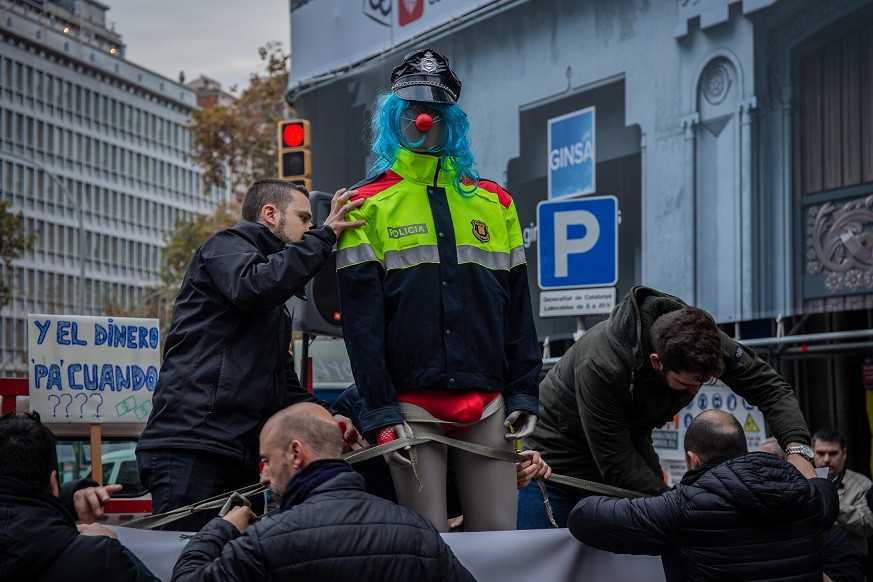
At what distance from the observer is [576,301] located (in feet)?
28.9

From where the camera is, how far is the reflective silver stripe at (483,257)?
3.94 meters

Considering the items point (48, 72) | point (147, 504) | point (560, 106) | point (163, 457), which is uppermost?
point (48, 72)

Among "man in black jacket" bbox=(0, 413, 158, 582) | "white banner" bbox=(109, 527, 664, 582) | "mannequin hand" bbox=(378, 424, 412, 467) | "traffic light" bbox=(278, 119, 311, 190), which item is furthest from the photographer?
"traffic light" bbox=(278, 119, 311, 190)

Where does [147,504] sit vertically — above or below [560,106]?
below

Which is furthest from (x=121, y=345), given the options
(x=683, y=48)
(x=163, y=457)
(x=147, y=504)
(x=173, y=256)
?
(x=173, y=256)

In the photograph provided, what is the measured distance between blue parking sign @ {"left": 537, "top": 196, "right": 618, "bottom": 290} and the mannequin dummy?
4.72 metres

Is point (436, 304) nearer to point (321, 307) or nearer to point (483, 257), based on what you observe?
point (483, 257)

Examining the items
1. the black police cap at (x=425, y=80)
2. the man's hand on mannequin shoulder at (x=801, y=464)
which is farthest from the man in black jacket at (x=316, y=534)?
the man's hand on mannequin shoulder at (x=801, y=464)

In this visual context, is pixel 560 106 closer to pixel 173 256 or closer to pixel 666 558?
pixel 666 558

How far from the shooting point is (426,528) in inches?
127

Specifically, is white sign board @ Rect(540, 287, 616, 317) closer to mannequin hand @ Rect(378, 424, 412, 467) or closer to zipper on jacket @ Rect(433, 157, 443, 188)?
zipper on jacket @ Rect(433, 157, 443, 188)

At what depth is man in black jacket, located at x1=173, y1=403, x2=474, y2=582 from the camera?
3.03 metres

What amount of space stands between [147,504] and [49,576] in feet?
22.2


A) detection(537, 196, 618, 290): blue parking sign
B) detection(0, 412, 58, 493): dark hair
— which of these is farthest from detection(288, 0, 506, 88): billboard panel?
detection(0, 412, 58, 493): dark hair
